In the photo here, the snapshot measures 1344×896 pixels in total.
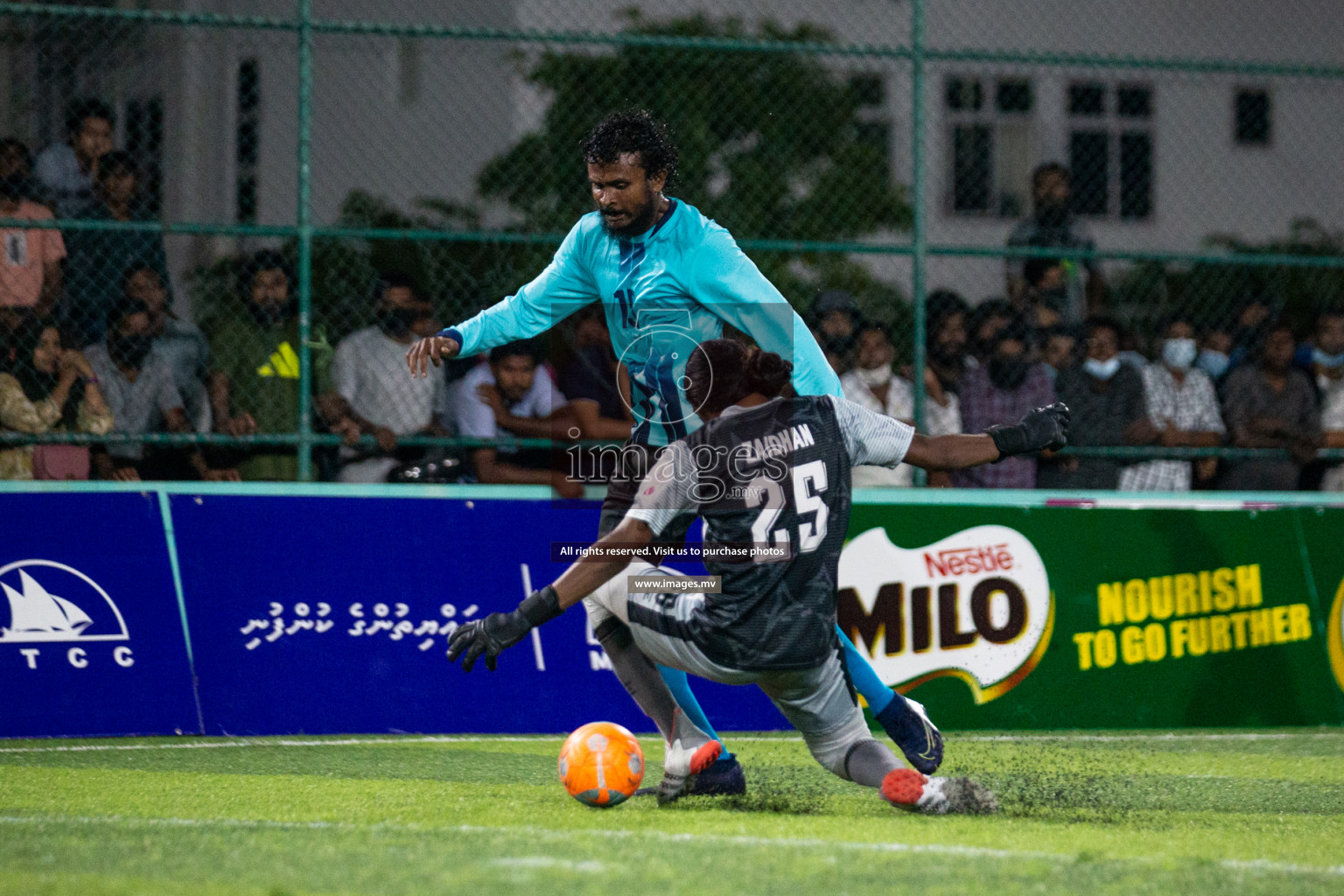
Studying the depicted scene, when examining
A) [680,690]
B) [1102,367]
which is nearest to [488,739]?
[680,690]

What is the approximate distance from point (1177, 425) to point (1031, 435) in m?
4.13

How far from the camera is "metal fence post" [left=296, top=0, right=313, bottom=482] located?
7.79 m

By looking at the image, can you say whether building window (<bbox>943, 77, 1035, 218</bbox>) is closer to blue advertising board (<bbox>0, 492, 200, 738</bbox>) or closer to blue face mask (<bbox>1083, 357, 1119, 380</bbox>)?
blue face mask (<bbox>1083, 357, 1119, 380</bbox>)

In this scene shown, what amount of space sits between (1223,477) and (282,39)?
18.7 feet

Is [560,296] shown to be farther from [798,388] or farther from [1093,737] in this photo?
[1093,737]

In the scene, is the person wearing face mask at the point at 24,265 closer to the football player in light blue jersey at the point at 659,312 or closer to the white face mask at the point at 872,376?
the football player in light blue jersey at the point at 659,312

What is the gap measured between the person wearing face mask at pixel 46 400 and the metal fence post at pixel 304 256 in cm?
93

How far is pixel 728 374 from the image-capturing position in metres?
4.96

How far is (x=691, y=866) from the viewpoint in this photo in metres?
4.11

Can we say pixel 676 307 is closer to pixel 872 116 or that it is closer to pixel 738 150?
pixel 738 150

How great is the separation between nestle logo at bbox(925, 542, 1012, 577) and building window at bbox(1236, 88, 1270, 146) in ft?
43.8

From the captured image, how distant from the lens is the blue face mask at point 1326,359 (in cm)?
947

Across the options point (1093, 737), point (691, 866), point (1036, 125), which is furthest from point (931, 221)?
point (691, 866)

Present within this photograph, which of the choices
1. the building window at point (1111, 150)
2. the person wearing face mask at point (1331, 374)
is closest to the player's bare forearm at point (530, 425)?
the person wearing face mask at point (1331, 374)
